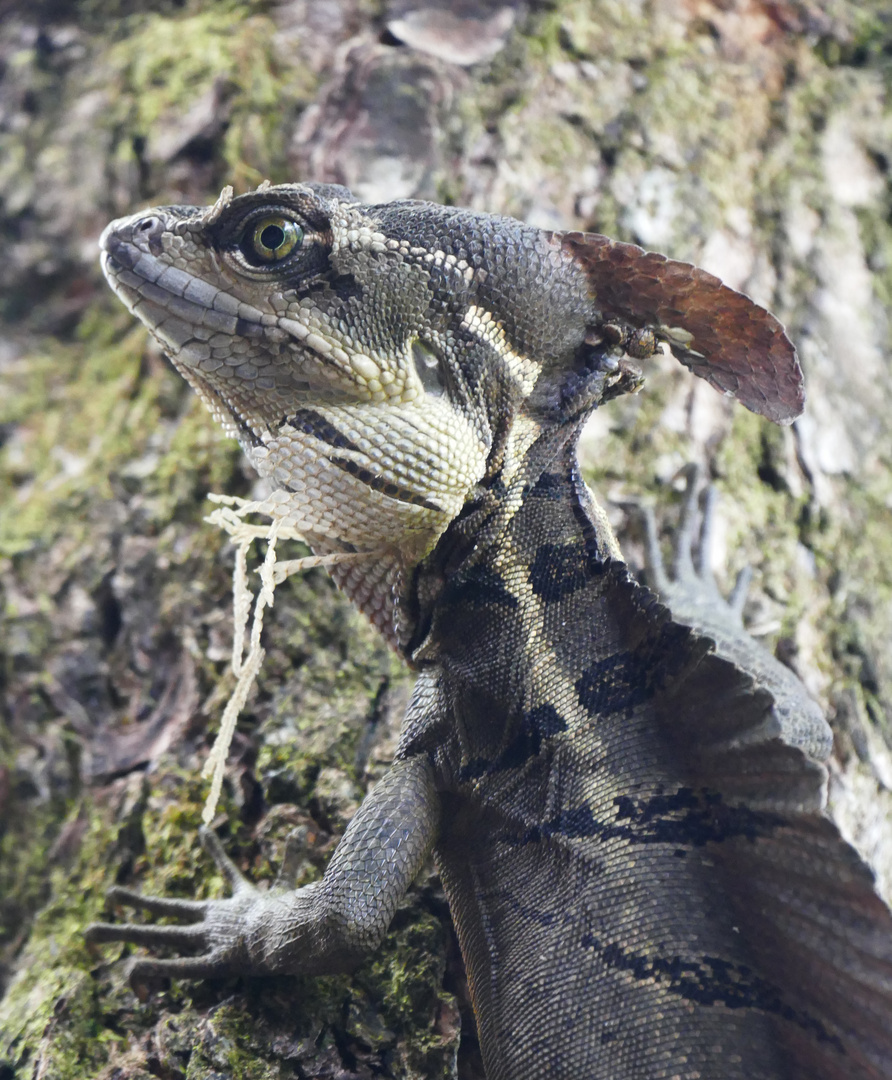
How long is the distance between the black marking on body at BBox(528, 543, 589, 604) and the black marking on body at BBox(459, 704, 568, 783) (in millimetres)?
A: 352

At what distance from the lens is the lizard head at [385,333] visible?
9.74 ft

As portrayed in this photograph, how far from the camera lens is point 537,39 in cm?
543

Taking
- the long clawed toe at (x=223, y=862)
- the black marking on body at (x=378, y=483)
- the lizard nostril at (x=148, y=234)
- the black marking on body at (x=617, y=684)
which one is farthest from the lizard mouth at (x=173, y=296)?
the long clawed toe at (x=223, y=862)

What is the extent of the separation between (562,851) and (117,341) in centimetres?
423

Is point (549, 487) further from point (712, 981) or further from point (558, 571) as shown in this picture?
point (712, 981)

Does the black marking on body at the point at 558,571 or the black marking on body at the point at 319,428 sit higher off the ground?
the black marking on body at the point at 319,428

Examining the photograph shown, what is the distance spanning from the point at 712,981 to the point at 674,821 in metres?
0.43

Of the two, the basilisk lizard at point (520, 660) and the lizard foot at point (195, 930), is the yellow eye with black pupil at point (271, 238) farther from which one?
the lizard foot at point (195, 930)

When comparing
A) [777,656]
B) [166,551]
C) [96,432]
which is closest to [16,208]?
[96,432]

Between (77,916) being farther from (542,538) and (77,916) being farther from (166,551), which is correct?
(542,538)

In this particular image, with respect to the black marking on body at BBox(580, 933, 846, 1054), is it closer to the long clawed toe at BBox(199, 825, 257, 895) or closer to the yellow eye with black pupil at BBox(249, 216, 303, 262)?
the long clawed toe at BBox(199, 825, 257, 895)

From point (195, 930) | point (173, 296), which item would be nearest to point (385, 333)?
point (173, 296)

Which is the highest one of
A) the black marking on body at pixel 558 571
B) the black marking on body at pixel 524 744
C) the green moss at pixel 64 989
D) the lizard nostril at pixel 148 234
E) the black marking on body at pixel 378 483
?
the lizard nostril at pixel 148 234

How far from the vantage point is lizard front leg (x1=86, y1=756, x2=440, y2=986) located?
2861mm
